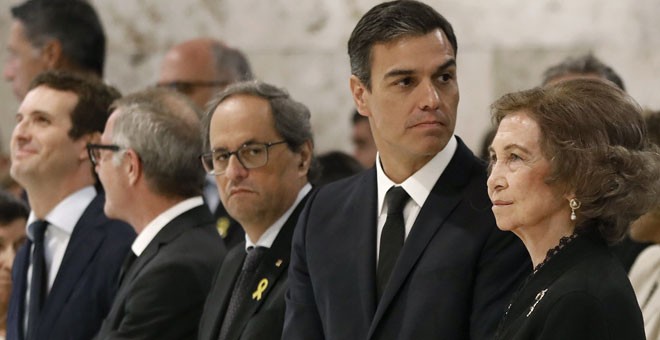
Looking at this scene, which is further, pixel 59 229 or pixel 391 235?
pixel 59 229

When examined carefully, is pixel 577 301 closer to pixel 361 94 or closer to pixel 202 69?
pixel 361 94

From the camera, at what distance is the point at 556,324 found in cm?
319

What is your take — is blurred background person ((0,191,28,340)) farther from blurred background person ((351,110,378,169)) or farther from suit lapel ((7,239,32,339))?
blurred background person ((351,110,378,169))

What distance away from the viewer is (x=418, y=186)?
387 cm

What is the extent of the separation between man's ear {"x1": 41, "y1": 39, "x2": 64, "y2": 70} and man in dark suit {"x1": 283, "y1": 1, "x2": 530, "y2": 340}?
109 inches

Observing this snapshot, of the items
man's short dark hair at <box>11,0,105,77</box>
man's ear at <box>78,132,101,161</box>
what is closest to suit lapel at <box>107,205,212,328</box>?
man's ear at <box>78,132,101,161</box>

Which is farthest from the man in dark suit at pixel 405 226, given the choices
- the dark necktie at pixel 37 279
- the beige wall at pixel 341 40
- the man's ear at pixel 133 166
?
the beige wall at pixel 341 40

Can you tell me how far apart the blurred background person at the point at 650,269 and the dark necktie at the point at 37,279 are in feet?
7.44

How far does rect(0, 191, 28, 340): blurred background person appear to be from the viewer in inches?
230

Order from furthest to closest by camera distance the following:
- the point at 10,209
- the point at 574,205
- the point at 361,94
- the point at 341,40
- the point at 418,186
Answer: the point at 341,40 < the point at 10,209 < the point at 361,94 < the point at 418,186 < the point at 574,205

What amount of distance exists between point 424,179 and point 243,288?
0.87 meters

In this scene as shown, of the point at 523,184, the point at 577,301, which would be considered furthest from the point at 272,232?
the point at 577,301

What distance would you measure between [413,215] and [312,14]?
4.20 meters

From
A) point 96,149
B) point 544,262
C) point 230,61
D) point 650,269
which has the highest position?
point 230,61
